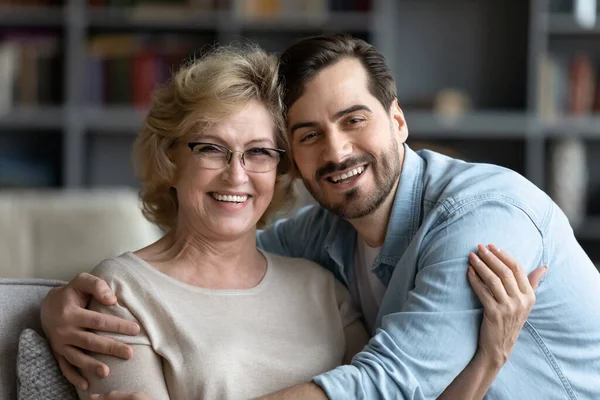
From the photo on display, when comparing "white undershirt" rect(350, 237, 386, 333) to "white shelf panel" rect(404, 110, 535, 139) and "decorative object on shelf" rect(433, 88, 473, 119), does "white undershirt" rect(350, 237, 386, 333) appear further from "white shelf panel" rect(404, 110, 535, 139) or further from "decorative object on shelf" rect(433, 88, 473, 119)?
"decorative object on shelf" rect(433, 88, 473, 119)

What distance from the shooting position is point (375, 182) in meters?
1.79

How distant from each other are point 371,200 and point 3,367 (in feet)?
2.64

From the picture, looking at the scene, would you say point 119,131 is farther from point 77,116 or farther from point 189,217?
point 189,217

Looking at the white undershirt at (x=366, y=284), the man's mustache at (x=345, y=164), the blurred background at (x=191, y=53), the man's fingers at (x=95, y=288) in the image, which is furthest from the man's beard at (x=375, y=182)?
the blurred background at (x=191, y=53)

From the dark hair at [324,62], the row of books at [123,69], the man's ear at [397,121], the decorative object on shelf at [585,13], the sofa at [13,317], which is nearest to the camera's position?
the sofa at [13,317]

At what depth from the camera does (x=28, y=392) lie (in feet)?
4.83

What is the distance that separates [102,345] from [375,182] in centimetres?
67

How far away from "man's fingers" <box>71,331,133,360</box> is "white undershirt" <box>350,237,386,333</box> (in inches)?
23.6

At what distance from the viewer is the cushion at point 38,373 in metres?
1.48

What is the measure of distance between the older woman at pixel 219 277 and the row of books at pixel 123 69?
300 cm

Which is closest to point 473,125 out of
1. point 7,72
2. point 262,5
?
point 262,5

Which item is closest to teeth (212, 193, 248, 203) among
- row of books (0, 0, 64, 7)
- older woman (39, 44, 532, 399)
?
older woman (39, 44, 532, 399)

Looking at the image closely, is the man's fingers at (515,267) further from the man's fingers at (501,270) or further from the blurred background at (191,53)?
the blurred background at (191,53)

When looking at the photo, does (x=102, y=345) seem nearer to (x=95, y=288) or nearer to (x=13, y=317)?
(x=95, y=288)
